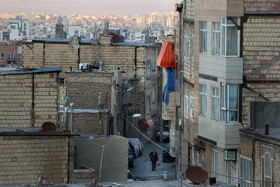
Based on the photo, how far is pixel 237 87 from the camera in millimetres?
23172

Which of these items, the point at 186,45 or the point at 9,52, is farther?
the point at 9,52

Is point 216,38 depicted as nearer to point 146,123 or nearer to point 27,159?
Answer: point 27,159

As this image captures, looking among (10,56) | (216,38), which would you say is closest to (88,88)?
(216,38)

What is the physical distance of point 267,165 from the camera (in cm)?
1961

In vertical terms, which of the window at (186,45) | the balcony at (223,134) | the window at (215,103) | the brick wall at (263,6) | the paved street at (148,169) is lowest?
the paved street at (148,169)

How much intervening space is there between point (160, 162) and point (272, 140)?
25161 mm

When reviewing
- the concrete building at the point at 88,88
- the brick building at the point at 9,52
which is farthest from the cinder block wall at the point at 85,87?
the brick building at the point at 9,52

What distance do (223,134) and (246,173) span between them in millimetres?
2080

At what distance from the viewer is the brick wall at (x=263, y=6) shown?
75.4 feet

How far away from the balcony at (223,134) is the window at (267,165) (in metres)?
3.30

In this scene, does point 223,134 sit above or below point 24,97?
below

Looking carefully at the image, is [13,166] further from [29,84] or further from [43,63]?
[43,63]

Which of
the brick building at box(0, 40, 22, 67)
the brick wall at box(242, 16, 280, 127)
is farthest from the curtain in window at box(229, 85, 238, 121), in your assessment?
the brick building at box(0, 40, 22, 67)

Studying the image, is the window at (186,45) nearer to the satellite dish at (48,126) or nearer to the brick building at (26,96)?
the brick building at (26,96)
